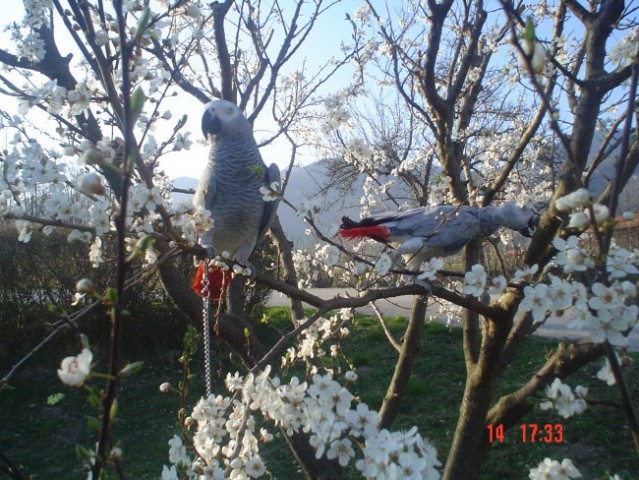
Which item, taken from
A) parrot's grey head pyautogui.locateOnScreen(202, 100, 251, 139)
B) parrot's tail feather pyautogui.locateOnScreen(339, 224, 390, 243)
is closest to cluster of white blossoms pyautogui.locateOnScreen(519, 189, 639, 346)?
parrot's tail feather pyautogui.locateOnScreen(339, 224, 390, 243)

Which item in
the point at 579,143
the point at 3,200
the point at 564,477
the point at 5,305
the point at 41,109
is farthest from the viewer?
the point at 5,305

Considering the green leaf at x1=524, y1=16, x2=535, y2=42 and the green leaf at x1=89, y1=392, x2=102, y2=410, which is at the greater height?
the green leaf at x1=524, y1=16, x2=535, y2=42

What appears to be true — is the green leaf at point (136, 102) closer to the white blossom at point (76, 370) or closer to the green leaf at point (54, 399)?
the white blossom at point (76, 370)

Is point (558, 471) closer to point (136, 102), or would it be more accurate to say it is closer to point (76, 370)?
point (76, 370)

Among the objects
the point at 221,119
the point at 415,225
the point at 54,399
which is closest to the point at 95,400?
the point at 415,225

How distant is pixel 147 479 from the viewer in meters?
3.46

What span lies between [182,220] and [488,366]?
130 cm

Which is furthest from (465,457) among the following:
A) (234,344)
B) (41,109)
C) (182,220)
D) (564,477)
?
(41,109)

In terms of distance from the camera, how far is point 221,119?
2.64 m

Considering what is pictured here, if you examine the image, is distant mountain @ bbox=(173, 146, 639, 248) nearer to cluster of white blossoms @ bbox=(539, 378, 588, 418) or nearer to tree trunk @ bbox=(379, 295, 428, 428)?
cluster of white blossoms @ bbox=(539, 378, 588, 418)

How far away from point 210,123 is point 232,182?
1.13ft

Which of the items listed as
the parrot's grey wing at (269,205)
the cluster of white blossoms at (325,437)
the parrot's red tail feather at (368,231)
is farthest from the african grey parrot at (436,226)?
the cluster of white blossoms at (325,437)

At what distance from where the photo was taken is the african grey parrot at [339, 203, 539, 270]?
222cm

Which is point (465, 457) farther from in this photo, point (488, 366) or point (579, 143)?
point (579, 143)
